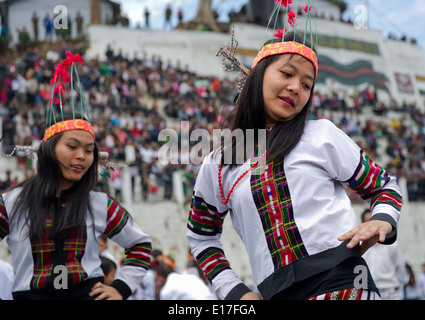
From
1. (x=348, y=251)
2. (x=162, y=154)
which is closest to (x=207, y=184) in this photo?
(x=348, y=251)

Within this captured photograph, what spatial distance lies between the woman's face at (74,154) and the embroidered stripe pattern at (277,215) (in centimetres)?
123

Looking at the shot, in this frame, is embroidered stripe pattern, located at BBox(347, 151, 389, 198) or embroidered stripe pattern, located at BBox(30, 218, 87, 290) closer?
embroidered stripe pattern, located at BBox(347, 151, 389, 198)

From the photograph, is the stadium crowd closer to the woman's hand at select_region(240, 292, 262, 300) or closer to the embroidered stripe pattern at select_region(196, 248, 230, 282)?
the embroidered stripe pattern at select_region(196, 248, 230, 282)

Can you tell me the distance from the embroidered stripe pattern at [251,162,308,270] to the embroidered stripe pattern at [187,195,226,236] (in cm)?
31

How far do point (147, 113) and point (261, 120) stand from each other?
55.3 feet

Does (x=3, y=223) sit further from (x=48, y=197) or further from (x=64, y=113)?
(x=64, y=113)

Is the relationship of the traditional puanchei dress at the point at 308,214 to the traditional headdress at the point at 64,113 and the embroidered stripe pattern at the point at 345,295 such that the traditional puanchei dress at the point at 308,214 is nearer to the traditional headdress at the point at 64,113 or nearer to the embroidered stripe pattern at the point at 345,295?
the embroidered stripe pattern at the point at 345,295

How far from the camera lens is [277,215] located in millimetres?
2283

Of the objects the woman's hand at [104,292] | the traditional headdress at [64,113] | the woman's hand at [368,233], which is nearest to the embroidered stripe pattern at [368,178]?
the woman's hand at [368,233]

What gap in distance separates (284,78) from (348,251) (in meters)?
0.72

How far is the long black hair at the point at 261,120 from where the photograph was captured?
2389 mm

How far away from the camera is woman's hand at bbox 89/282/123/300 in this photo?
3.14 m

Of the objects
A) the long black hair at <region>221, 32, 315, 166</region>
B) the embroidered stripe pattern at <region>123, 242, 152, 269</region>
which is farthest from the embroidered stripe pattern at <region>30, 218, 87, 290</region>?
the long black hair at <region>221, 32, 315, 166</region>
